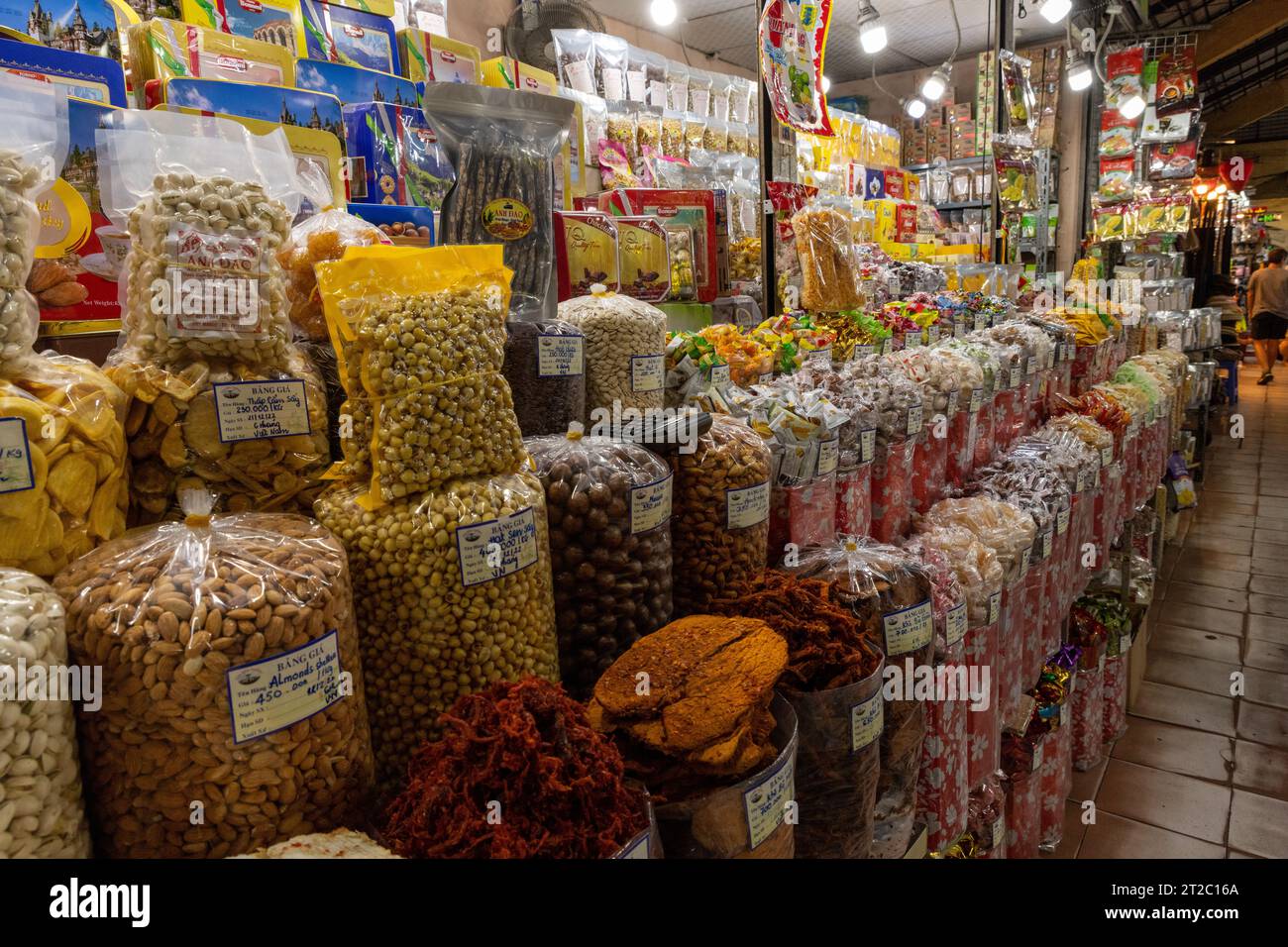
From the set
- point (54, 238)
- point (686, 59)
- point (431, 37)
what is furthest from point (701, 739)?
point (686, 59)

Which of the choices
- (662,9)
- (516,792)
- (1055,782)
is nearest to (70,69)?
(516,792)

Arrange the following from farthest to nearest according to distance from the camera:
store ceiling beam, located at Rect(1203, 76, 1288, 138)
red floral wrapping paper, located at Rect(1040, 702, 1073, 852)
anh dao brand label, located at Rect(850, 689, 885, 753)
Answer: store ceiling beam, located at Rect(1203, 76, 1288, 138) < red floral wrapping paper, located at Rect(1040, 702, 1073, 852) < anh dao brand label, located at Rect(850, 689, 885, 753)

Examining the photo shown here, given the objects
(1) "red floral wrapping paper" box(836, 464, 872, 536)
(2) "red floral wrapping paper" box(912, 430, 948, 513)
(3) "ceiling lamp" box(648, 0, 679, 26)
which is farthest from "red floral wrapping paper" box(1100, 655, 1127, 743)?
(3) "ceiling lamp" box(648, 0, 679, 26)

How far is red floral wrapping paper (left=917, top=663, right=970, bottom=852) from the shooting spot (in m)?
1.45

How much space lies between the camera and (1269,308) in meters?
10.8

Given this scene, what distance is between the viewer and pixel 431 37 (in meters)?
2.80

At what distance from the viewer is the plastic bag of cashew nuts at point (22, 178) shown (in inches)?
31.3

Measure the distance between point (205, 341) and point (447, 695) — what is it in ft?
1.50

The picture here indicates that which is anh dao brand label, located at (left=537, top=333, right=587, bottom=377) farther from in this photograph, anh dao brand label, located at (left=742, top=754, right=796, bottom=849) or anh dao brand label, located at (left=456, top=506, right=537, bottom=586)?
anh dao brand label, located at (left=742, top=754, right=796, bottom=849)

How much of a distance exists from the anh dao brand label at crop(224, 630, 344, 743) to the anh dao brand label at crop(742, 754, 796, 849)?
0.41 metres

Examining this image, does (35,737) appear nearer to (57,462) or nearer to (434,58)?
(57,462)

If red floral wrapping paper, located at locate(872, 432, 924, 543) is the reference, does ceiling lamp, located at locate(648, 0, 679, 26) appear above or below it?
above

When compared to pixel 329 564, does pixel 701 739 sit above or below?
below
